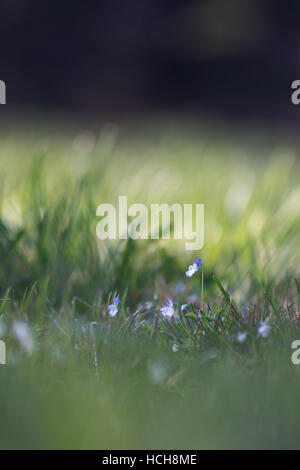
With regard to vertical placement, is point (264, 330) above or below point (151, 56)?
below

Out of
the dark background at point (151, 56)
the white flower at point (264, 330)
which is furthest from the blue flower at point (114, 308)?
the dark background at point (151, 56)

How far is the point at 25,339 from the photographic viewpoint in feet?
4.19

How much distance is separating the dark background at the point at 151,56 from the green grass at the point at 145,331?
463 centimetres

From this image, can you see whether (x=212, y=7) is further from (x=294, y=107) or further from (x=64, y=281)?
(x=64, y=281)

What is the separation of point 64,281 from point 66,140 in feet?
10.2

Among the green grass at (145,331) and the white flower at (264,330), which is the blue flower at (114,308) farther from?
the white flower at (264,330)

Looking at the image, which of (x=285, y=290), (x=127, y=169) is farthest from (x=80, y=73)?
(x=285, y=290)

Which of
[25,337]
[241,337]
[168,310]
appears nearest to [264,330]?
[241,337]

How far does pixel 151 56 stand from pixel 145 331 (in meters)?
5.90

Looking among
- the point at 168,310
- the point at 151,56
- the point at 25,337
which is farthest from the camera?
the point at 151,56

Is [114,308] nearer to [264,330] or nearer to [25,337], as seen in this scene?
[25,337]

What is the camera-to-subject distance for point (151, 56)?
693 cm

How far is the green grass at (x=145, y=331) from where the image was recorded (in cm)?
107

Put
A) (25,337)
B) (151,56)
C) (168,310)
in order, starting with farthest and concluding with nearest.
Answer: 1. (151,56)
2. (168,310)
3. (25,337)
